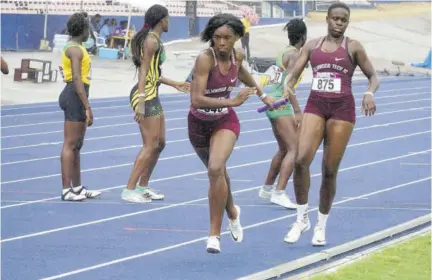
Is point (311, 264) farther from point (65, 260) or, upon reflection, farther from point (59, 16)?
point (59, 16)

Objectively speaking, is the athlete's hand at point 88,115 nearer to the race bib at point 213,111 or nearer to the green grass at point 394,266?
the race bib at point 213,111

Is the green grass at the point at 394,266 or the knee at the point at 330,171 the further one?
the knee at the point at 330,171

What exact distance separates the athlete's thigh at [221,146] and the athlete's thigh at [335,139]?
87 centimetres

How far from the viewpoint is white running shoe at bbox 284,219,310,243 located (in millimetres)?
8734

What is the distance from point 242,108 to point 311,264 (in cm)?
1552

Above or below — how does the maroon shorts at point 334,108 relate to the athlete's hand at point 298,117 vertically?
above

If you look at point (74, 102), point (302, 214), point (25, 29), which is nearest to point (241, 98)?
point (302, 214)

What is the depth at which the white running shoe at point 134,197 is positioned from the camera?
35.9 ft

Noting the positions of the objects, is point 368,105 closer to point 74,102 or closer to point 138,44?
point 138,44

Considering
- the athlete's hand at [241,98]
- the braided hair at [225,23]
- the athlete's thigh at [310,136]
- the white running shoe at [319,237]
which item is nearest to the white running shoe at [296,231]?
the white running shoe at [319,237]

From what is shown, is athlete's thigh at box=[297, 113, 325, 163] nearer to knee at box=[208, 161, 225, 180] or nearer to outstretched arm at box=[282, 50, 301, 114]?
knee at box=[208, 161, 225, 180]

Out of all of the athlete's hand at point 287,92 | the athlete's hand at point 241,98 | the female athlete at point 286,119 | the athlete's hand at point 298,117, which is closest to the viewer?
the athlete's hand at point 241,98

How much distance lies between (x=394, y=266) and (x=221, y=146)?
1.54 meters

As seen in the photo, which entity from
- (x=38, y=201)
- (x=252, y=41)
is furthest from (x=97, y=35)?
(x=38, y=201)
